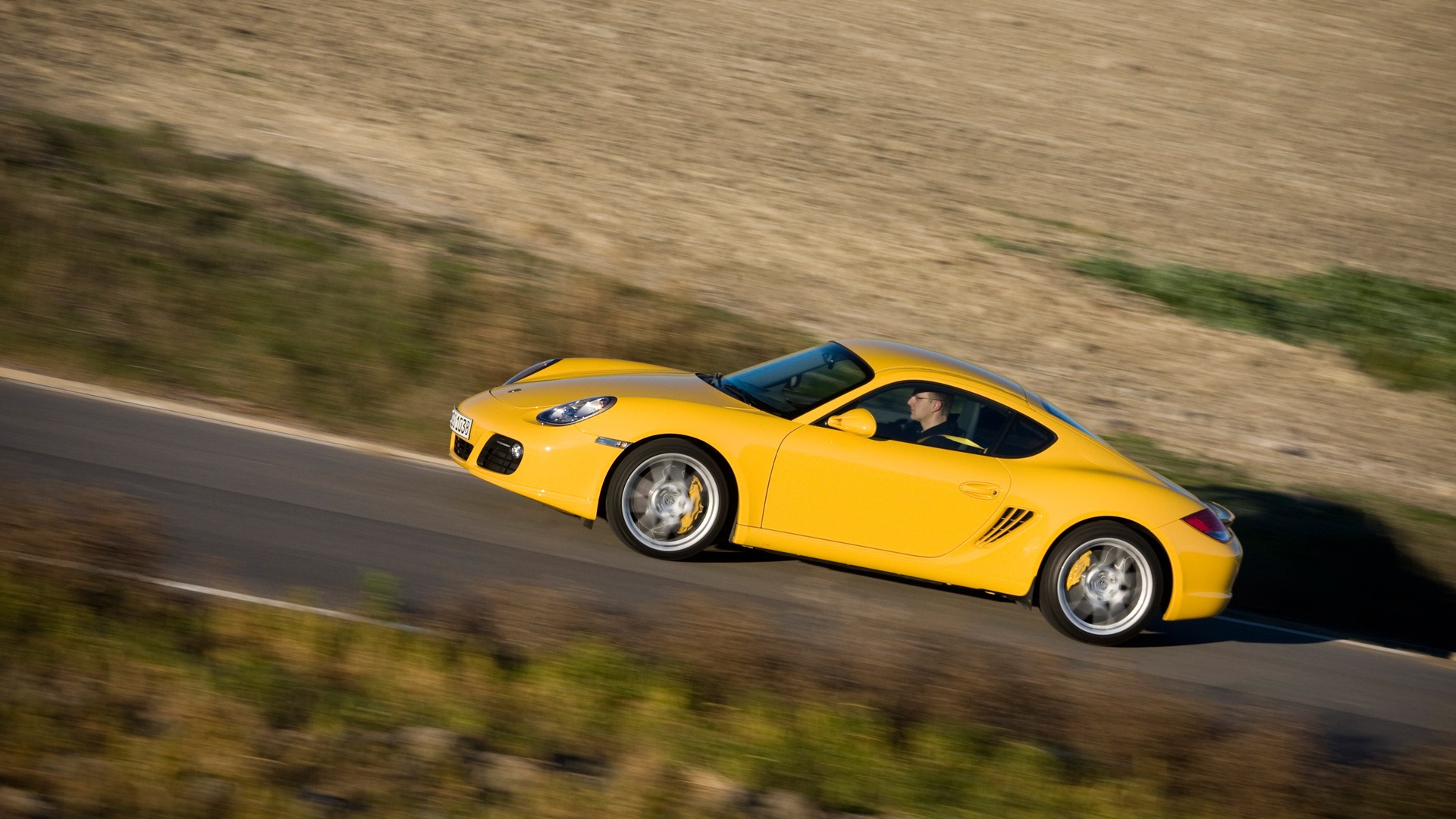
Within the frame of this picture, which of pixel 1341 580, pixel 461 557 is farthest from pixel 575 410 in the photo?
pixel 1341 580

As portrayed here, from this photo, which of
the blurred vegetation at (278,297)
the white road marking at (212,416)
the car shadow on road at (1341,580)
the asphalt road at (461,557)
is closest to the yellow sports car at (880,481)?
the asphalt road at (461,557)

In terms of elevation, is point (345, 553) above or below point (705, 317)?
below

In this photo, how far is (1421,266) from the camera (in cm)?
1794

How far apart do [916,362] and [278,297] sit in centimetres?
570

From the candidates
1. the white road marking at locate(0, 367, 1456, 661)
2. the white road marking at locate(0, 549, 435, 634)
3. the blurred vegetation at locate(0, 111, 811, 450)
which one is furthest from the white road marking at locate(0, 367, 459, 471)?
the white road marking at locate(0, 549, 435, 634)

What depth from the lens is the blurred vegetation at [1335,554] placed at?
31.1 feet

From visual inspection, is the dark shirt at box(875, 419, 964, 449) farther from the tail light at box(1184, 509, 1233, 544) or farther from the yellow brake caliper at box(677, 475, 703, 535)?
the tail light at box(1184, 509, 1233, 544)

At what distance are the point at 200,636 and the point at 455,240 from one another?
8.25 meters

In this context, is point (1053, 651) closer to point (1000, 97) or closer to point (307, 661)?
point (307, 661)

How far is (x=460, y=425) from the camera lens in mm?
7480

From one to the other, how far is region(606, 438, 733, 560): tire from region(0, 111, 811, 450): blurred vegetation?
2561 millimetres

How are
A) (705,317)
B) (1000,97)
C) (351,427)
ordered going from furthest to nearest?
(1000,97) < (705,317) < (351,427)

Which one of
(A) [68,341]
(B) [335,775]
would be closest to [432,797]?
(B) [335,775]

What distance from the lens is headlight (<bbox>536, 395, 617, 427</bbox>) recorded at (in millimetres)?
7176
